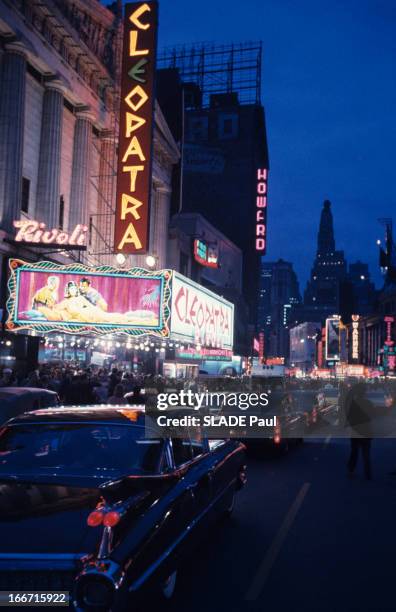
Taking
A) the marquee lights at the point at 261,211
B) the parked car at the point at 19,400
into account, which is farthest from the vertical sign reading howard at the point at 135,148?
the marquee lights at the point at 261,211

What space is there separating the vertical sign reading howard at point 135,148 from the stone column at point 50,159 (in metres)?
2.61

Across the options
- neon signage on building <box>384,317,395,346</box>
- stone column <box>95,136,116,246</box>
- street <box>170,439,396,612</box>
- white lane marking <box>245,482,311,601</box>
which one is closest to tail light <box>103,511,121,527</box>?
street <box>170,439,396,612</box>

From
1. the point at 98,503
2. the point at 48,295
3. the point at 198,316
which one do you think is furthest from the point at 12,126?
the point at 98,503

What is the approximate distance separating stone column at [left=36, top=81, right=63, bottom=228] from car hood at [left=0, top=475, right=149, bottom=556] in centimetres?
2217

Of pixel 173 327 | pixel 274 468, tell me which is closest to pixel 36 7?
pixel 173 327

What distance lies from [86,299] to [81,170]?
34.2 ft

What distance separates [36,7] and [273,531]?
77.1 feet

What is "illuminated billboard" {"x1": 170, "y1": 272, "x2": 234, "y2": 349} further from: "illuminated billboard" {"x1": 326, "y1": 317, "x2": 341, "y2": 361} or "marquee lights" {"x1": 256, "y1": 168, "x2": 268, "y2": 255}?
"illuminated billboard" {"x1": 326, "y1": 317, "x2": 341, "y2": 361}

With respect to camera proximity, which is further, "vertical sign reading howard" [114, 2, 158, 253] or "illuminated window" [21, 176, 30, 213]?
"vertical sign reading howard" [114, 2, 158, 253]

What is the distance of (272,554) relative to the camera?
6.61 metres

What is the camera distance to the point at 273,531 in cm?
756

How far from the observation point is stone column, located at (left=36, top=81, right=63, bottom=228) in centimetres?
2578

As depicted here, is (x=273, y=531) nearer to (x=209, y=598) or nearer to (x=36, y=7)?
(x=209, y=598)

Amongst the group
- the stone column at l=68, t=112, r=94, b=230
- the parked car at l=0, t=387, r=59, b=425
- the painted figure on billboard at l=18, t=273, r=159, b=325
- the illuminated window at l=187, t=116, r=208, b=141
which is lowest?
the parked car at l=0, t=387, r=59, b=425
